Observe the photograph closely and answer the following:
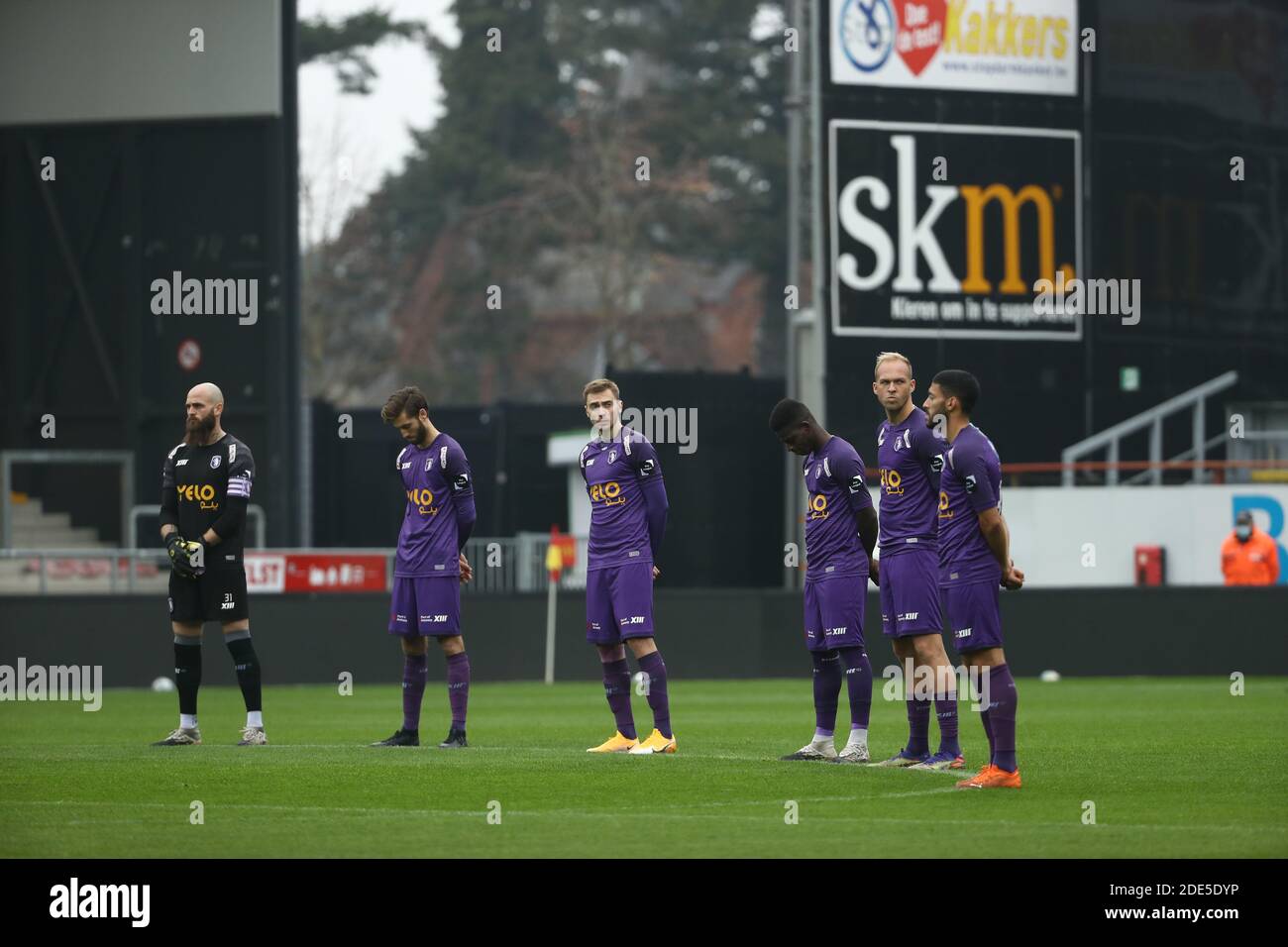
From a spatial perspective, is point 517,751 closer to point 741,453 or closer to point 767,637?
point 767,637

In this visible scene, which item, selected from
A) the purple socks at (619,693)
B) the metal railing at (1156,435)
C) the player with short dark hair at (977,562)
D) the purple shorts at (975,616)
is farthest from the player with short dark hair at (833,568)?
the metal railing at (1156,435)

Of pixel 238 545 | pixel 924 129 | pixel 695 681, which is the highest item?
pixel 924 129

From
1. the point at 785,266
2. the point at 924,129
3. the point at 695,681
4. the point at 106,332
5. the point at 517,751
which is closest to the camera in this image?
the point at 517,751

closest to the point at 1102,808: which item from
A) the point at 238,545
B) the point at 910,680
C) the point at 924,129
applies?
the point at 910,680

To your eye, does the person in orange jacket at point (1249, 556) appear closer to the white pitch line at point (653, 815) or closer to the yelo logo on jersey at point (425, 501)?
the yelo logo on jersey at point (425, 501)

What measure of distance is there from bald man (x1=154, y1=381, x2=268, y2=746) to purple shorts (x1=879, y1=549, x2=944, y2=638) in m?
4.27

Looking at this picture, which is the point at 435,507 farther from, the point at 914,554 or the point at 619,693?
the point at 914,554

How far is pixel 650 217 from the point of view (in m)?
58.7

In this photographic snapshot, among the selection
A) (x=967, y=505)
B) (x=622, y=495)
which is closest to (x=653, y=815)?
(x=967, y=505)

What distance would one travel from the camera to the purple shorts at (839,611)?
1277 centimetres

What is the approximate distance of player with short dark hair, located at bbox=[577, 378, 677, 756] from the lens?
13352mm

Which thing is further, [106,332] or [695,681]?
[106,332]
